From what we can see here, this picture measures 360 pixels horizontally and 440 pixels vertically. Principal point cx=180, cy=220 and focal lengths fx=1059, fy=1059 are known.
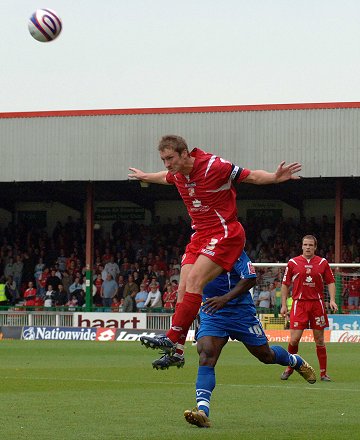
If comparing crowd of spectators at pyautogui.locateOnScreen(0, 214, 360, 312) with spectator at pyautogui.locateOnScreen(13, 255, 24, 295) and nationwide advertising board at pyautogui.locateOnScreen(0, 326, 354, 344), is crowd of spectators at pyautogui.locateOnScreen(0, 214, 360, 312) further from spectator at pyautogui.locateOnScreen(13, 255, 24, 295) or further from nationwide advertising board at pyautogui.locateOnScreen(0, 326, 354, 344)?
nationwide advertising board at pyautogui.locateOnScreen(0, 326, 354, 344)

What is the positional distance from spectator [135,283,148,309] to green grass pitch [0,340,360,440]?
13472mm

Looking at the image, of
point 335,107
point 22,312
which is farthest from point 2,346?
point 335,107

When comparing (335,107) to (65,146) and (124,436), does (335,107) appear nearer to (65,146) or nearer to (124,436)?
(65,146)

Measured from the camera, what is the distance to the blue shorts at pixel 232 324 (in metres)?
9.49

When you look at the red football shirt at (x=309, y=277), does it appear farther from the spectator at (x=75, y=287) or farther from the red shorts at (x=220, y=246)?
the spectator at (x=75, y=287)

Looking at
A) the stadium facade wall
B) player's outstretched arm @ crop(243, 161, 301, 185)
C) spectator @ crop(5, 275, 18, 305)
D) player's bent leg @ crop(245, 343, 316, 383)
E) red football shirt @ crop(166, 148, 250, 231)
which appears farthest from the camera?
the stadium facade wall

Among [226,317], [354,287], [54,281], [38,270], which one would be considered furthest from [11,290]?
[226,317]

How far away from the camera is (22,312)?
33656 millimetres

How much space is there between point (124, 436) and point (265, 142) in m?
27.7

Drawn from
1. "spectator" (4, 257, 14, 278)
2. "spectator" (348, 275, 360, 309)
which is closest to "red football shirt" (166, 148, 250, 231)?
"spectator" (348, 275, 360, 309)

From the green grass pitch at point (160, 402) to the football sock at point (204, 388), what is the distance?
0.21 m

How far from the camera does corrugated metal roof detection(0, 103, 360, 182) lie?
34906mm

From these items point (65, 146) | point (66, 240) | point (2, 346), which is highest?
point (65, 146)

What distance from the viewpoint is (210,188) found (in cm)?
943
